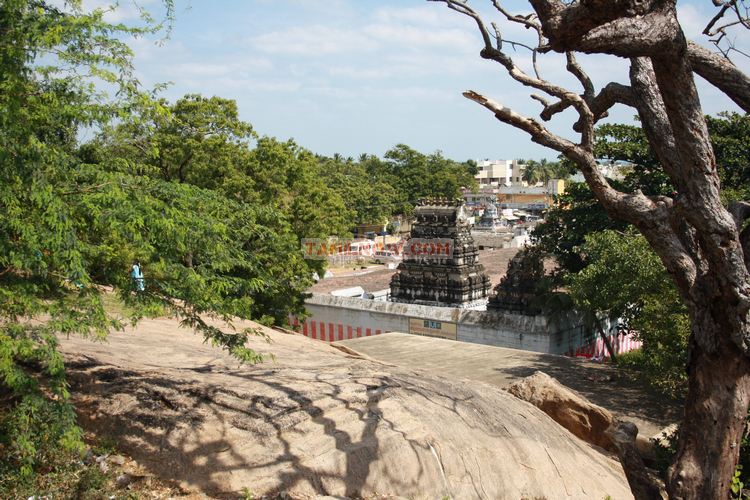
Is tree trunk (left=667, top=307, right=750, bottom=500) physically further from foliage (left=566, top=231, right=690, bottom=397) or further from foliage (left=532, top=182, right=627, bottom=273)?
foliage (left=532, top=182, right=627, bottom=273)

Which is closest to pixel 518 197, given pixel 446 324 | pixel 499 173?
pixel 499 173

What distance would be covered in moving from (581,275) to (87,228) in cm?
1194

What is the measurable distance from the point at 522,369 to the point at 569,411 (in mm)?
5521

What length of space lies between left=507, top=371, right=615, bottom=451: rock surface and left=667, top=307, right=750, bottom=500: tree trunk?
4.85m

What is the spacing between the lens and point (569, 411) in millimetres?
9383

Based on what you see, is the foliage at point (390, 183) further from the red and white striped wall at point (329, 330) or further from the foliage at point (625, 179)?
the foliage at point (625, 179)

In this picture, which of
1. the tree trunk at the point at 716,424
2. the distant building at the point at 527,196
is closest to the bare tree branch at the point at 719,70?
the tree trunk at the point at 716,424

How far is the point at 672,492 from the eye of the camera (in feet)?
14.9

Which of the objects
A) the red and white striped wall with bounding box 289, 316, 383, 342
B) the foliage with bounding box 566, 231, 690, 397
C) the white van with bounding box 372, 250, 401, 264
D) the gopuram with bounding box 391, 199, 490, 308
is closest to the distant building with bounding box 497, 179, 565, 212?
the white van with bounding box 372, 250, 401, 264

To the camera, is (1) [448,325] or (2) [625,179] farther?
(1) [448,325]

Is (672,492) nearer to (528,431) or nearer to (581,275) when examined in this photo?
(528,431)

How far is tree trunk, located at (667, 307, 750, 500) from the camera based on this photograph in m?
4.45

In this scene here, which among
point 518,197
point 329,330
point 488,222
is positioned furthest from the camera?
point 518,197

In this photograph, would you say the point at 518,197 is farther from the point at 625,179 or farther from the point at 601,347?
the point at 625,179
